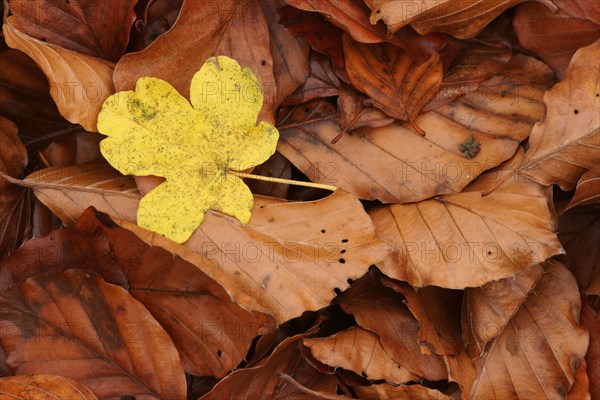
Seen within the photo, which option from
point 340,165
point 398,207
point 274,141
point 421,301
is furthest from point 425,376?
point 274,141

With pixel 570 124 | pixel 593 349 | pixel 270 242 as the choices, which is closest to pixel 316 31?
pixel 270 242

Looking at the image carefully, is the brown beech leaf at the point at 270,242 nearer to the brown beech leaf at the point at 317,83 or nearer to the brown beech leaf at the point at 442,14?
the brown beech leaf at the point at 317,83

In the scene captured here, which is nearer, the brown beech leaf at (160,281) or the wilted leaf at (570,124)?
the brown beech leaf at (160,281)

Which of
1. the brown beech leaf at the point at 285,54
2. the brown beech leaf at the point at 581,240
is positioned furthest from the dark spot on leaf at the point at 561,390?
the brown beech leaf at the point at 285,54

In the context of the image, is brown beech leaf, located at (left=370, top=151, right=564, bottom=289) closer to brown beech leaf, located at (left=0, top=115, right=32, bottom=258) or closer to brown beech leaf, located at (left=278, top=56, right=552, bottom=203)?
brown beech leaf, located at (left=278, top=56, right=552, bottom=203)

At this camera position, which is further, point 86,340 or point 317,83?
point 317,83

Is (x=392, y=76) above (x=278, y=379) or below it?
above

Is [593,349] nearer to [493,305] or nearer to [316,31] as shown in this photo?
[493,305]
